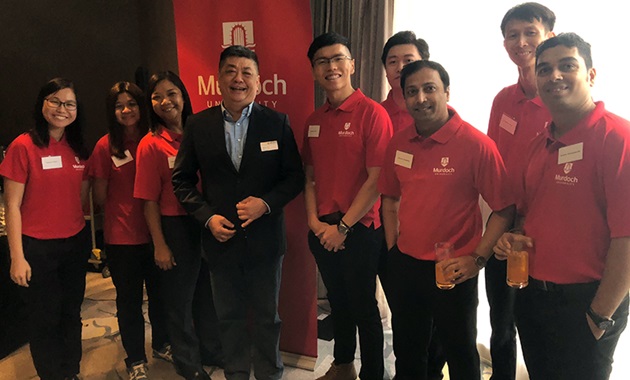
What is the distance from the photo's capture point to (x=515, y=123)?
6.32ft

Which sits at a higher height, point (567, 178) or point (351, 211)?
point (567, 178)

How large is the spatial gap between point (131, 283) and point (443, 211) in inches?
66.9

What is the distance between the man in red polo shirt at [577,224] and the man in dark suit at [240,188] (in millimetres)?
1113

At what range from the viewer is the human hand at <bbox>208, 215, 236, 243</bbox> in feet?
6.64

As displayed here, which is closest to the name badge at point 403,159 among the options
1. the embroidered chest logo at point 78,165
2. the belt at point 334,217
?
the belt at point 334,217

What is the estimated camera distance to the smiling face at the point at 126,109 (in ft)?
7.66

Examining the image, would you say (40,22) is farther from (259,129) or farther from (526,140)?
(526,140)

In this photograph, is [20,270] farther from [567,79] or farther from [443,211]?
[567,79]

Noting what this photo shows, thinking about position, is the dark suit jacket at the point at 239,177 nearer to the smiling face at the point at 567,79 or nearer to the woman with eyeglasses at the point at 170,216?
the woman with eyeglasses at the point at 170,216

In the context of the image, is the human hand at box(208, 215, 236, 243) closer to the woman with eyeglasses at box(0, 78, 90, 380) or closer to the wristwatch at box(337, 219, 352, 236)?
the wristwatch at box(337, 219, 352, 236)

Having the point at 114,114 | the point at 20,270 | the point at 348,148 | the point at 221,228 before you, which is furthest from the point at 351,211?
the point at 20,270

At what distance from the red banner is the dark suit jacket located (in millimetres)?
370

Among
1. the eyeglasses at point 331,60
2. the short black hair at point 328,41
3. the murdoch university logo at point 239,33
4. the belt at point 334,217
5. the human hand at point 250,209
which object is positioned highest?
the murdoch university logo at point 239,33

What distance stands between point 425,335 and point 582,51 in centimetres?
119
